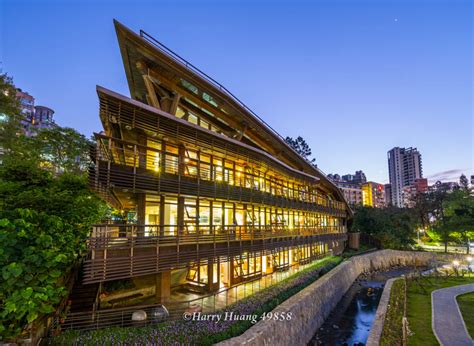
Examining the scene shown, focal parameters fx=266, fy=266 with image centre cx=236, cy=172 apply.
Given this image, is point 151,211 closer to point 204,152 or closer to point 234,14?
point 204,152

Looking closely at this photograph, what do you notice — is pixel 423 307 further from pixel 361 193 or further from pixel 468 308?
pixel 361 193

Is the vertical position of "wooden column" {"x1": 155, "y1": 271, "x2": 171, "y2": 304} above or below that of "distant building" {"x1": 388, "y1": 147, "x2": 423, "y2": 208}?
below

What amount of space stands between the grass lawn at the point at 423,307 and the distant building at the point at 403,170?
179 metres

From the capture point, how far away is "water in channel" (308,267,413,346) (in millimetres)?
15727

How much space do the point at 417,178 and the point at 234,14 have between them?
586 ft

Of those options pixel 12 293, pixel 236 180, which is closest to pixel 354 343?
pixel 236 180

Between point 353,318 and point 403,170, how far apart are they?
666ft

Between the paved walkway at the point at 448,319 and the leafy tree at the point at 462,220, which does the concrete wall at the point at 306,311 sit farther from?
the leafy tree at the point at 462,220

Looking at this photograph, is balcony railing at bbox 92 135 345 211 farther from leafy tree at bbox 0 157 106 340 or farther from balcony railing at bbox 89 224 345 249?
Answer: leafy tree at bbox 0 157 106 340

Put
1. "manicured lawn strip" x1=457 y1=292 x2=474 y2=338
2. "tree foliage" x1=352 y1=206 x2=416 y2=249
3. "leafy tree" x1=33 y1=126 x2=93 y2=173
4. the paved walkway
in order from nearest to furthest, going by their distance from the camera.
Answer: the paved walkway
"manicured lawn strip" x1=457 y1=292 x2=474 y2=338
"leafy tree" x1=33 y1=126 x2=93 y2=173
"tree foliage" x1=352 y1=206 x2=416 y2=249

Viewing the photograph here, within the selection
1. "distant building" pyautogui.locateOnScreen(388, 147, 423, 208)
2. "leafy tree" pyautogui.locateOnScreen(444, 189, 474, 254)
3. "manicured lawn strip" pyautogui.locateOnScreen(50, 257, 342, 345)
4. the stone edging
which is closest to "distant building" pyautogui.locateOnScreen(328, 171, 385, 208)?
"distant building" pyautogui.locateOnScreen(388, 147, 423, 208)

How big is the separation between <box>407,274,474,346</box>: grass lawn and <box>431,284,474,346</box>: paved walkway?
1.06 feet

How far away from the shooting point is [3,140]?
2148 cm

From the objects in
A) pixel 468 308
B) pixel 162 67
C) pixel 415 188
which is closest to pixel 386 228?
pixel 468 308
